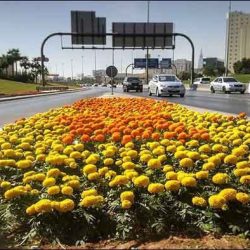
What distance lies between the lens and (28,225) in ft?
12.6

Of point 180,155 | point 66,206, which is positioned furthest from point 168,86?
point 66,206

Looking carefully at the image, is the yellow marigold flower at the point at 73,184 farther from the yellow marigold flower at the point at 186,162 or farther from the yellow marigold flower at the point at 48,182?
the yellow marigold flower at the point at 186,162

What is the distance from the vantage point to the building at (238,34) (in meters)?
112

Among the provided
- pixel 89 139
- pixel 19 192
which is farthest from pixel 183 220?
pixel 89 139

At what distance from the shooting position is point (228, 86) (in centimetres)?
4559

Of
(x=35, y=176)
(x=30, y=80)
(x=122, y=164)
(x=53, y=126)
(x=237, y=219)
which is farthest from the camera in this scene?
(x=30, y=80)

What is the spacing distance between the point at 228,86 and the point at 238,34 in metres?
83.9

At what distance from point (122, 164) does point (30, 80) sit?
392 feet

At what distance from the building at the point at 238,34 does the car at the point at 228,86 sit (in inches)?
2263

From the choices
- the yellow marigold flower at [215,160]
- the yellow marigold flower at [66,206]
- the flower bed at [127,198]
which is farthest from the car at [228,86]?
the yellow marigold flower at [66,206]

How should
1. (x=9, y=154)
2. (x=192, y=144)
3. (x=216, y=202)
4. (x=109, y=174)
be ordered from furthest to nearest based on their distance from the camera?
(x=192, y=144), (x=9, y=154), (x=109, y=174), (x=216, y=202)

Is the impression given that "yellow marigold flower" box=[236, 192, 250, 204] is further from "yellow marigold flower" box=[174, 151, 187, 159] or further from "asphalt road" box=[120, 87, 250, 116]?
"asphalt road" box=[120, 87, 250, 116]

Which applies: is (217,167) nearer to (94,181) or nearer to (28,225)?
(94,181)

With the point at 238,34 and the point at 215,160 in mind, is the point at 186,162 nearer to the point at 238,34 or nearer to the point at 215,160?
the point at 215,160
